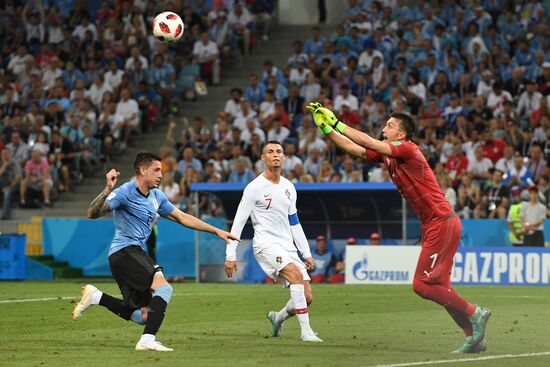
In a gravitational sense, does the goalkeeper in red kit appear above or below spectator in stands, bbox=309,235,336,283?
above

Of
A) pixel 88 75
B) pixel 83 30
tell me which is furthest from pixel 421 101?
pixel 83 30

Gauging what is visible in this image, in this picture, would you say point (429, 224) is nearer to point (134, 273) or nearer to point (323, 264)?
point (134, 273)

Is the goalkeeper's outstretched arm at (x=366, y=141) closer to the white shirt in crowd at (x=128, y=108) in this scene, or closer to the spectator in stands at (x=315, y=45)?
the spectator in stands at (x=315, y=45)

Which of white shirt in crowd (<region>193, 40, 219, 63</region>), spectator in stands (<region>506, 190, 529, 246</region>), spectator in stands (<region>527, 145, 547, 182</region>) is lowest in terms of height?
spectator in stands (<region>506, 190, 529, 246</region>)

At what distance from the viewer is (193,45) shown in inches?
1481

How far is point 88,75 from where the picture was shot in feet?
121

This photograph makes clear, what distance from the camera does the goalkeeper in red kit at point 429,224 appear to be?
1286 cm

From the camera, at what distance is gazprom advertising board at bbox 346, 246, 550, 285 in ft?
84.8

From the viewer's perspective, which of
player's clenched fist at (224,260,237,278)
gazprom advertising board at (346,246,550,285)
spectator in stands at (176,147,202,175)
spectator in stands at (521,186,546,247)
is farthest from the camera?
spectator in stands at (176,147,202,175)

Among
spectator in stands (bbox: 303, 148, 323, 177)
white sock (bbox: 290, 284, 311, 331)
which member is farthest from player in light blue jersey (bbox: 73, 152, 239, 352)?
spectator in stands (bbox: 303, 148, 323, 177)

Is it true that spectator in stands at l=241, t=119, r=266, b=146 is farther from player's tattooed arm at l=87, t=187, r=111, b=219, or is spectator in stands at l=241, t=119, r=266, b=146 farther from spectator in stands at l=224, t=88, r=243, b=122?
player's tattooed arm at l=87, t=187, r=111, b=219

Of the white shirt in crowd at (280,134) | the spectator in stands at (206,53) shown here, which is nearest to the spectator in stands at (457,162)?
the white shirt in crowd at (280,134)

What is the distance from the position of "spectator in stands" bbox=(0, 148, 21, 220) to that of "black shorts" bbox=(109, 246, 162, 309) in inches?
792

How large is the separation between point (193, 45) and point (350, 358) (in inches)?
1029
